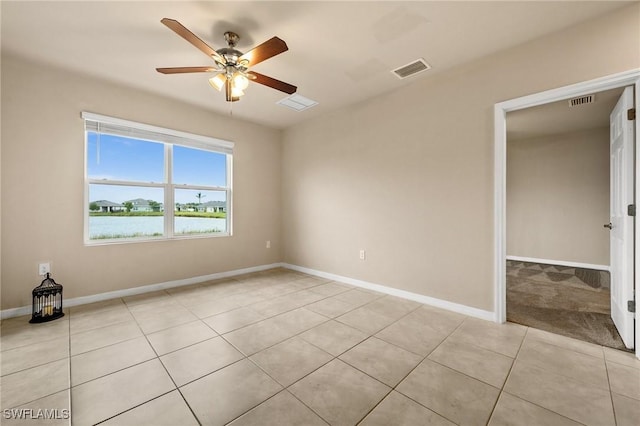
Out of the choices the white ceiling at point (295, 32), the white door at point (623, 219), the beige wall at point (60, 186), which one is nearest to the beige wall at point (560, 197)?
the white door at point (623, 219)

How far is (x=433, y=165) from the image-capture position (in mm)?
3057

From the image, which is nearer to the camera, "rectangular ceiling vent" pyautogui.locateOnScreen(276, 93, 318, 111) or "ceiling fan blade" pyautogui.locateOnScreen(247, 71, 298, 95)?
"ceiling fan blade" pyautogui.locateOnScreen(247, 71, 298, 95)

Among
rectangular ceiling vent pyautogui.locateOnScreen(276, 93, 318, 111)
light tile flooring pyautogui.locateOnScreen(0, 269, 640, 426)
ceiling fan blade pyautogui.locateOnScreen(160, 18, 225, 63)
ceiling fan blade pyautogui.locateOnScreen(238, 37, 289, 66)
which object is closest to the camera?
light tile flooring pyautogui.locateOnScreen(0, 269, 640, 426)

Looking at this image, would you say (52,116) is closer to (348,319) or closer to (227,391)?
(227,391)

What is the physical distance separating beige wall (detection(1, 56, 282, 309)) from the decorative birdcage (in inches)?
9.1

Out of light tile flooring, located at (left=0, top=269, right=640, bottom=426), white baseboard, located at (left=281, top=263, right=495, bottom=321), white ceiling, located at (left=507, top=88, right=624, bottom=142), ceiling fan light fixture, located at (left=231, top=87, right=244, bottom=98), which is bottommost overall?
light tile flooring, located at (left=0, top=269, right=640, bottom=426)

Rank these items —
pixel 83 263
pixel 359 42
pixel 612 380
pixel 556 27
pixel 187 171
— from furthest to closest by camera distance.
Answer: pixel 187 171
pixel 83 263
pixel 359 42
pixel 556 27
pixel 612 380

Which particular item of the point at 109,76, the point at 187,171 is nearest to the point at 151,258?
the point at 187,171

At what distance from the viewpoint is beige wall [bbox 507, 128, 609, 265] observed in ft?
16.4

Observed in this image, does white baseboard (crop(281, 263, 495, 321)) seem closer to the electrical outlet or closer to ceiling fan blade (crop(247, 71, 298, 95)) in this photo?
ceiling fan blade (crop(247, 71, 298, 95))

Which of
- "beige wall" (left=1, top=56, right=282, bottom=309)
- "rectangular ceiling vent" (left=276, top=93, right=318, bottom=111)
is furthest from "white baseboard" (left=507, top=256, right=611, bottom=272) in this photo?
"beige wall" (left=1, top=56, right=282, bottom=309)

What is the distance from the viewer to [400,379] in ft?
5.64

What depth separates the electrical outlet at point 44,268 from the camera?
2830 mm

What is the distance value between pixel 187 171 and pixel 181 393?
10.5 ft
